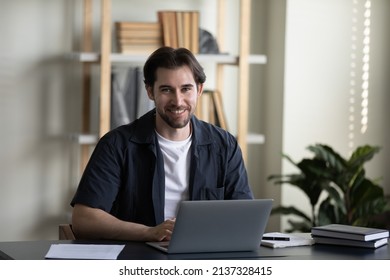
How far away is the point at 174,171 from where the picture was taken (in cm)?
315

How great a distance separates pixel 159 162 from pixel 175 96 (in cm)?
25

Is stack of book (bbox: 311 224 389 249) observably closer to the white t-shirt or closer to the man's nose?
the white t-shirt

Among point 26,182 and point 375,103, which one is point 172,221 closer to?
point 26,182

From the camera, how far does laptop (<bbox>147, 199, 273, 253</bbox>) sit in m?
2.47

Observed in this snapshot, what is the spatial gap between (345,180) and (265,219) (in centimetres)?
193

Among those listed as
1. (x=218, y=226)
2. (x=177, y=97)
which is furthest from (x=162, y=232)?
(x=177, y=97)

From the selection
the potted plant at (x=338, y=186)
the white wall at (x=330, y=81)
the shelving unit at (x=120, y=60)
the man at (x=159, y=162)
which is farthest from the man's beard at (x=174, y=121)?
the white wall at (x=330, y=81)

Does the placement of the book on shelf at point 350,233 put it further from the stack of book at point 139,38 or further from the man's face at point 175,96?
the stack of book at point 139,38

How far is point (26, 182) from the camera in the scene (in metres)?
4.72

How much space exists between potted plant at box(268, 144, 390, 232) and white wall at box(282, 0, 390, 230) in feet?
1.20

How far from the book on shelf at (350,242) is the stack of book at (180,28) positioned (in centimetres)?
185

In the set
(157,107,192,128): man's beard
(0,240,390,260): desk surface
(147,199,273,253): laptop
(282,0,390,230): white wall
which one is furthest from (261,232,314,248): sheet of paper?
(282,0,390,230): white wall
